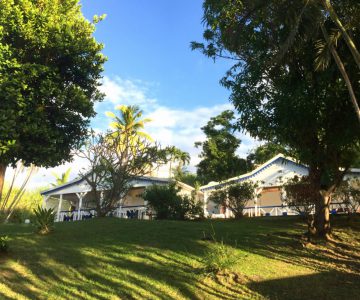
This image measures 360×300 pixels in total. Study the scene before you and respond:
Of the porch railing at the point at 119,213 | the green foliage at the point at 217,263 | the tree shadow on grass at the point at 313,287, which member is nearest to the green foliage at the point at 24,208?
the porch railing at the point at 119,213

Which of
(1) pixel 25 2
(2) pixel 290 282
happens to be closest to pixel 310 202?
(2) pixel 290 282

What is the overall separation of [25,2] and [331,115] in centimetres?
1036

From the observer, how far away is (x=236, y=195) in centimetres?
2188

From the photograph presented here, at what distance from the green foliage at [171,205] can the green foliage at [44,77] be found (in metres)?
10.1

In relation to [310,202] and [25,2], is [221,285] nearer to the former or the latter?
[310,202]

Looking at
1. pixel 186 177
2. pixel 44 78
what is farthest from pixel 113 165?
pixel 186 177

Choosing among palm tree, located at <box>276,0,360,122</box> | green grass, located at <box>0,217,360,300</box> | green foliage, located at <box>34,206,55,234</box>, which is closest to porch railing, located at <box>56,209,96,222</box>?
green foliage, located at <box>34,206,55,234</box>

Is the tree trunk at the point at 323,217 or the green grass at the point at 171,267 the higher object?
the tree trunk at the point at 323,217

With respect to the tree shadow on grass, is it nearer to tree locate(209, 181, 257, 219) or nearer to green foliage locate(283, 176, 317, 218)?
green foliage locate(283, 176, 317, 218)

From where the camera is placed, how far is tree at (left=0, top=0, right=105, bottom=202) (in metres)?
11.7

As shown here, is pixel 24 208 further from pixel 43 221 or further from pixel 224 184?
pixel 43 221

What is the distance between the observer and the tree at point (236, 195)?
71.1 feet

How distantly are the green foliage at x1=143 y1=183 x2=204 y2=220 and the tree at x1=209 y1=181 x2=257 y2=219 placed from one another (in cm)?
158

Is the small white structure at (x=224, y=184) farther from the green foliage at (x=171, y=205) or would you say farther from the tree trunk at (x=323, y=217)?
the tree trunk at (x=323, y=217)
